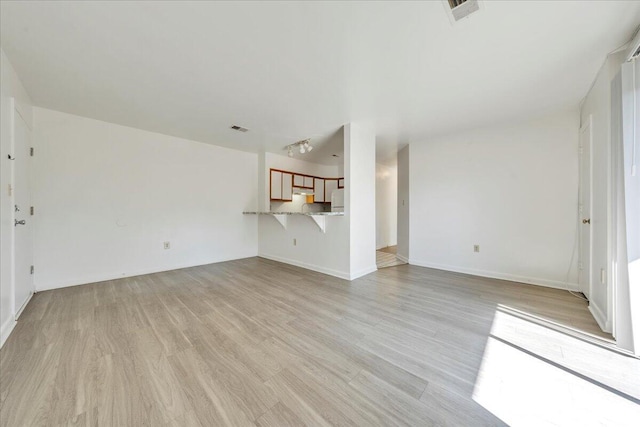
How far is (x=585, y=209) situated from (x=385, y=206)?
3.92 metres

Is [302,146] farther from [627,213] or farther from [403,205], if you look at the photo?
[627,213]

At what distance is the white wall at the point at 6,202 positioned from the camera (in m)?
1.82

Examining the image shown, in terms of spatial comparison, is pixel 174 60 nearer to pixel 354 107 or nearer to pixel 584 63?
pixel 354 107

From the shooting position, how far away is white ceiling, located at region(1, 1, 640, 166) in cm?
149

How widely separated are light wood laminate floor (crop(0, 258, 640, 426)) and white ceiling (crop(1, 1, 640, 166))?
2.34m

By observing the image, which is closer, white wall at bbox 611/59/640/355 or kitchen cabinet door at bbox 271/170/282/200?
white wall at bbox 611/59/640/355

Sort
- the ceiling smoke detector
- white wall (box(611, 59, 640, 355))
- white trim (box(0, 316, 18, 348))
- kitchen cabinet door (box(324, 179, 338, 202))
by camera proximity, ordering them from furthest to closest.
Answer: kitchen cabinet door (box(324, 179, 338, 202)) → white trim (box(0, 316, 18, 348)) → white wall (box(611, 59, 640, 355)) → the ceiling smoke detector

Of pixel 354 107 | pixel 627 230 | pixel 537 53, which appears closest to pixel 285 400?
pixel 627 230

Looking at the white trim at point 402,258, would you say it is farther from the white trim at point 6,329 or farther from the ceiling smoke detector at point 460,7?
the white trim at point 6,329


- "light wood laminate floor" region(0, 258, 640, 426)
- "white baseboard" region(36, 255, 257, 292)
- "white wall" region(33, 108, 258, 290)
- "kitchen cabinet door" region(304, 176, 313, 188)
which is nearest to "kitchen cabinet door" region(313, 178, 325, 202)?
"kitchen cabinet door" region(304, 176, 313, 188)

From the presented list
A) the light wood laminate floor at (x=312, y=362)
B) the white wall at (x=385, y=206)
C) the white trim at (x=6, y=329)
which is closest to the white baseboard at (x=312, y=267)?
the light wood laminate floor at (x=312, y=362)

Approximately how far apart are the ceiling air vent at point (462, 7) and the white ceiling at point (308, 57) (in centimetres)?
5

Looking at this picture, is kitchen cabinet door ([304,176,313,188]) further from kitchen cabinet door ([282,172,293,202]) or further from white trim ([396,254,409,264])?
white trim ([396,254,409,264])

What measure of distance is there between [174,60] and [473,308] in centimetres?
375
